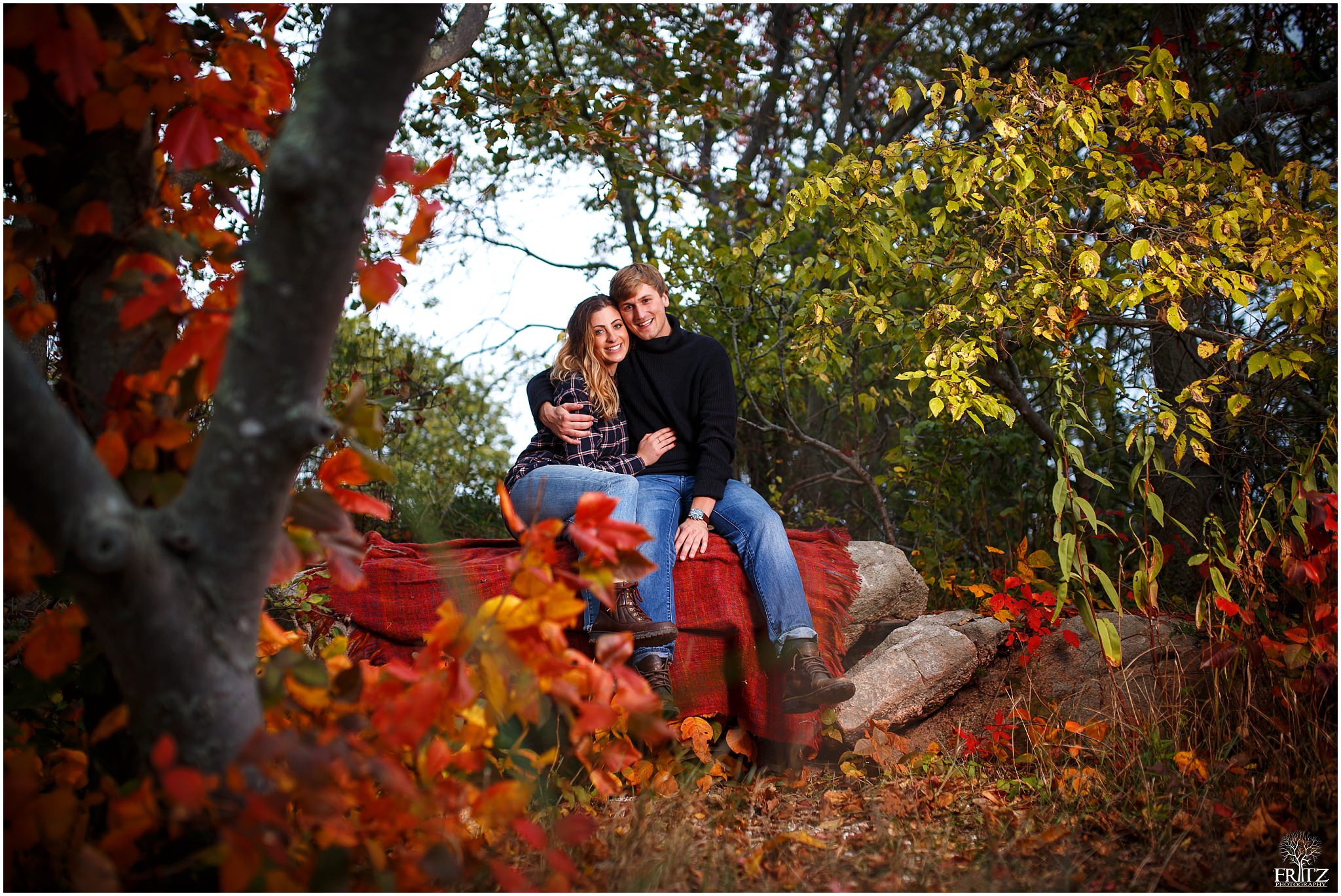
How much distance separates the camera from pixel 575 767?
2.61 metres

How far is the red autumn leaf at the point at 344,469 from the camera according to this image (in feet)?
4.60

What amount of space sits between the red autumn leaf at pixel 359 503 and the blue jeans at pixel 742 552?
49.5 inches

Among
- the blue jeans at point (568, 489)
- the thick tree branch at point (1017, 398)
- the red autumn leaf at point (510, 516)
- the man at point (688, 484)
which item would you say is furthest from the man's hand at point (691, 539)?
the red autumn leaf at point (510, 516)

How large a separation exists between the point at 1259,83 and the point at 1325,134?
1.27 feet

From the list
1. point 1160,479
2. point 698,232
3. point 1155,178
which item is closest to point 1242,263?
point 1155,178

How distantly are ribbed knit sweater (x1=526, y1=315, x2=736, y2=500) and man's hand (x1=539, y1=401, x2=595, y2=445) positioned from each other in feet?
0.34

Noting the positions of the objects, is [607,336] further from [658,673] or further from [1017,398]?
[1017,398]

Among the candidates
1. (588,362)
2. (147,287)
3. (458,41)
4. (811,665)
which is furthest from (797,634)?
(458,41)

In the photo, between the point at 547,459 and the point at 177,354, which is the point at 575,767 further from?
the point at 177,354

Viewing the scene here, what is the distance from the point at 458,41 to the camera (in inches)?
131

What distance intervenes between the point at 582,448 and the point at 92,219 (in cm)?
181

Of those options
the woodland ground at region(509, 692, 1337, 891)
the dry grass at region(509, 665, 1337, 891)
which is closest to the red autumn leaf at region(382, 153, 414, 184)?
the woodland ground at region(509, 692, 1337, 891)

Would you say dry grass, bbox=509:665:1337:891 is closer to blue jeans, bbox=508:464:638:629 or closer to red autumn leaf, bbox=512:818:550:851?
red autumn leaf, bbox=512:818:550:851

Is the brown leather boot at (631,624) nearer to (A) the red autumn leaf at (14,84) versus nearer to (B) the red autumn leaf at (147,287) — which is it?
(B) the red autumn leaf at (147,287)
